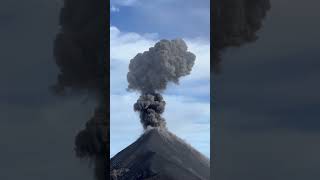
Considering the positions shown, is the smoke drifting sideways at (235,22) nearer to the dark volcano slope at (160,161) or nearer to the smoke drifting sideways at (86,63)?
the smoke drifting sideways at (86,63)

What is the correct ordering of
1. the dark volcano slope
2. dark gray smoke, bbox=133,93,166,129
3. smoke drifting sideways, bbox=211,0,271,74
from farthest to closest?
1. the dark volcano slope
2. dark gray smoke, bbox=133,93,166,129
3. smoke drifting sideways, bbox=211,0,271,74

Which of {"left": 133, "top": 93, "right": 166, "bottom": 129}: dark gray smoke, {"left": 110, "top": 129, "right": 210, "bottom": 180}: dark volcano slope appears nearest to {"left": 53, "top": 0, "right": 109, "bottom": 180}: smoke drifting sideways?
{"left": 133, "top": 93, "right": 166, "bottom": 129}: dark gray smoke

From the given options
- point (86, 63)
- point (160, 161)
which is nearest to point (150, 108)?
point (160, 161)

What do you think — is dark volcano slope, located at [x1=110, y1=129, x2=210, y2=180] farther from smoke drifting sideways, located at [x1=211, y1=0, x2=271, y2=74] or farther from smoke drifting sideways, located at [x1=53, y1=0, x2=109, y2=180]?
smoke drifting sideways, located at [x1=211, y1=0, x2=271, y2=74]

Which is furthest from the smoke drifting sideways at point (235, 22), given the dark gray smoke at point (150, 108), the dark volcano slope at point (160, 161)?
the dark volcano slope at point (160, 161)

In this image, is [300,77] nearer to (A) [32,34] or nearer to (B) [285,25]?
(B) [285,25]

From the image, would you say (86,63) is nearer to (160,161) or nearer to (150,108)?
(150,108)

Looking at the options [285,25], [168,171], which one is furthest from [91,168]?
[168,171]
